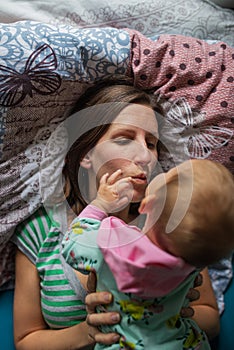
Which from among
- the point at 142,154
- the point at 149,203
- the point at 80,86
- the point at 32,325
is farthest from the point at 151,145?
the point at 32,325

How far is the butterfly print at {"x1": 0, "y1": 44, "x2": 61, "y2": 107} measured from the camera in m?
1.07

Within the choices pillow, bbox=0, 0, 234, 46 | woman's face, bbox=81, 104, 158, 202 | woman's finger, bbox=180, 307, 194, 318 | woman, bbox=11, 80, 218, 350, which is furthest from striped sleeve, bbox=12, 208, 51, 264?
pillow, bbox=0, 0, 234, 46

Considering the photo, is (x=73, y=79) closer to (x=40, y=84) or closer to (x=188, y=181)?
(x=40, y=84)

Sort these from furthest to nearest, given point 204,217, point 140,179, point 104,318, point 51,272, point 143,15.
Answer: point 143,15, point 51,272, point 140,179, point 104,318, point 204,217

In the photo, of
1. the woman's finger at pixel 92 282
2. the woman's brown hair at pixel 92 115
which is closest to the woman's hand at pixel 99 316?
the woman's finger at pixel 92 282

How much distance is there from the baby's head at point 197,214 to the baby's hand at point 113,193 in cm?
16

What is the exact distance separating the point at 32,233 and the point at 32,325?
0.20 meters

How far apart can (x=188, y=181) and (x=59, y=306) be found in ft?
1.58

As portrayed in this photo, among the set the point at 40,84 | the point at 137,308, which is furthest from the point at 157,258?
the point at 40,84

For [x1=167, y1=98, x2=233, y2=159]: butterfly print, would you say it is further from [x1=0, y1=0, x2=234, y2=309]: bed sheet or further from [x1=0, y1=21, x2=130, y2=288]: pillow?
[x1=0, y1=21, x2=130, y2=288]: pillow

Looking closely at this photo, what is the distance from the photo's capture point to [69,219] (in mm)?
1144

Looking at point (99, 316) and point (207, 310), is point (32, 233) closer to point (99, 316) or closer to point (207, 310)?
point (99, 316)

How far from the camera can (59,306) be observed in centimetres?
109

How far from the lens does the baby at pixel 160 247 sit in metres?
0.75
